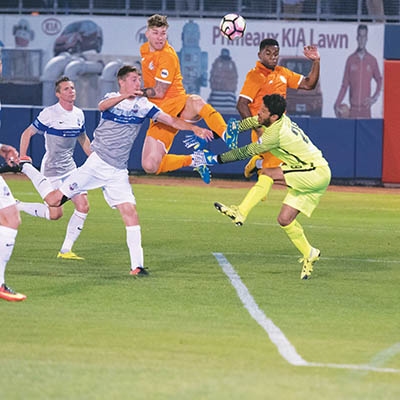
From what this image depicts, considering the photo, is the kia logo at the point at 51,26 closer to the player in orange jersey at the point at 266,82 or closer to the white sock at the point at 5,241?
the player in orange jersey at the point at 266,82

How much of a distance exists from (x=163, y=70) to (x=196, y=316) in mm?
5102

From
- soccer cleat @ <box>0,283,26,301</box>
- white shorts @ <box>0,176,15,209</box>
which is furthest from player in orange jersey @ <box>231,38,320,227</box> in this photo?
white shorts @ <box>0,176,15,209</box>

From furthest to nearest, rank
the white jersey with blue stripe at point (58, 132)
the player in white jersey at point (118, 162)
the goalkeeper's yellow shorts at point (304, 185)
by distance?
the white jersey with blue stripe at point (58, 132) < the goalkeeper's yellow shorts at point (304, 185) < the player in white jersey at point (118, 162)

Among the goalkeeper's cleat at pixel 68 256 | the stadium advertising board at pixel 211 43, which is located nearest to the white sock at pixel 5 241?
the goalkeeper's cleat at pixel 68 256

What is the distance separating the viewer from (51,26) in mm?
32562

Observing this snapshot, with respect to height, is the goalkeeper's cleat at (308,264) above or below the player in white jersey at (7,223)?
below

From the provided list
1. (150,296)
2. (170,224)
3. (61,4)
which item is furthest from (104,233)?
(61,4)

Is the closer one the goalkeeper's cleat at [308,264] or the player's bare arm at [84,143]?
the goalkeeper's cleat at [308,264]

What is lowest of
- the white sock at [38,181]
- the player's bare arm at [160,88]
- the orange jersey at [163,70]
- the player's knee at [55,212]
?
the player's knee at [55,212]

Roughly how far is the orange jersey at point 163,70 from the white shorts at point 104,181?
2.11 m

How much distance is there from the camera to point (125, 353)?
326 inches

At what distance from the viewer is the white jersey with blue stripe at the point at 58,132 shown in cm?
1469

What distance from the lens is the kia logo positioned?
32500mm

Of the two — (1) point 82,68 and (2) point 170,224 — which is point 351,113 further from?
(2) point 170,224
